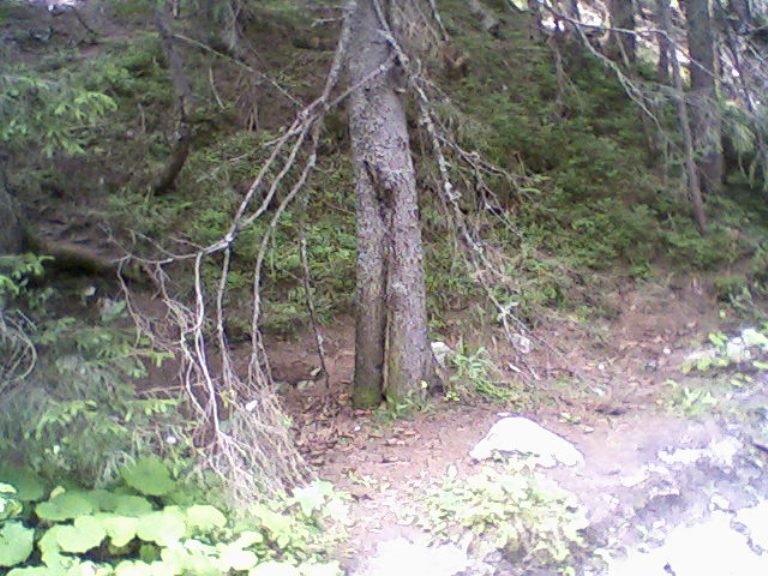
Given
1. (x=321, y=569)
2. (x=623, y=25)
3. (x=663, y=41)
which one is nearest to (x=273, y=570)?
(x=321, y=569)

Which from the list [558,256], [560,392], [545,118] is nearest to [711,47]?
[545,118]

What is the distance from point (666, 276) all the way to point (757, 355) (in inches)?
78.1

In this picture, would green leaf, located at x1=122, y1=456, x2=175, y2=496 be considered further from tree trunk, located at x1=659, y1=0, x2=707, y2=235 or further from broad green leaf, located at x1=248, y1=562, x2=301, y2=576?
tree trunk, located at x1=659, y1=0, x2=707, y2=235

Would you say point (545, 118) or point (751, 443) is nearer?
point (751, 443)

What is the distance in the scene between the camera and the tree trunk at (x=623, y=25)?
376 inches

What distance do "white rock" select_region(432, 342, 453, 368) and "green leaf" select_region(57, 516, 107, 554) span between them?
3710 millimetres

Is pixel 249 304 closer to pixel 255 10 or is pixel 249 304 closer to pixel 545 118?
pixel 255 10

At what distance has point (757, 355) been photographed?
7.72m

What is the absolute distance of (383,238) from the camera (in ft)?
21.1

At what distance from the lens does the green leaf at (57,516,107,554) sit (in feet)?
13.4

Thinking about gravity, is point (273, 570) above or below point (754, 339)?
above

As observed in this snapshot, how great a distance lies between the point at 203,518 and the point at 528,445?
243 centimetres

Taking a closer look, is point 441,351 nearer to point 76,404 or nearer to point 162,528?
point 162,528

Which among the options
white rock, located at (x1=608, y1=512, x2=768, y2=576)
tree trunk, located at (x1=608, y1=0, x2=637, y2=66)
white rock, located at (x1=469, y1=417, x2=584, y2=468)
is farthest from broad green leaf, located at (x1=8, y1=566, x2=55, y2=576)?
tree trunk, located at (x1=608, y1=0, x2=637, y2=66)
